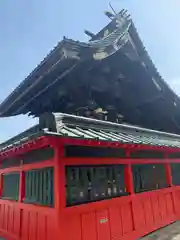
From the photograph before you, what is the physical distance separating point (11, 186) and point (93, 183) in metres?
2.52

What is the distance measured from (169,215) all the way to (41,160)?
13.3 feet

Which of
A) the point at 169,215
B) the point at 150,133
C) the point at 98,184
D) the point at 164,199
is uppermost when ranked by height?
the point at 150,133

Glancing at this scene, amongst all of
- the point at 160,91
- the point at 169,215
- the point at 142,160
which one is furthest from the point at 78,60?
the point at 169,215

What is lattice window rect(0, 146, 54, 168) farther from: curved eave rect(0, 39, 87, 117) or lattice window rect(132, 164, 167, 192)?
lattice window rect(132, 164, 167, 192)

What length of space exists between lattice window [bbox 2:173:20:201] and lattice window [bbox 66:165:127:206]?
1937 millimetres

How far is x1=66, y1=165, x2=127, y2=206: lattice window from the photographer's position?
147 inches

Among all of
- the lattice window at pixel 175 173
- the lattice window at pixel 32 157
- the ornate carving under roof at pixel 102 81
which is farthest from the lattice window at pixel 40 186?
the lattice window at pixel 175 173

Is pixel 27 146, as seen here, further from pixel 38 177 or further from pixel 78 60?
pixel 78 60

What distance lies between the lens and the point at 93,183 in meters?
4.11

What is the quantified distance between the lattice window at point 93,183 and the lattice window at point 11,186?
194cm

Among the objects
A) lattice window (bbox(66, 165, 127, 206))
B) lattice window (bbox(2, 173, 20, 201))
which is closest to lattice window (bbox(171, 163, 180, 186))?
lattice window (bbox(66, 165, 127, 206))

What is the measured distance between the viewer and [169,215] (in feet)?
19.3

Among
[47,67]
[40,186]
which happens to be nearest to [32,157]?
[40,186]

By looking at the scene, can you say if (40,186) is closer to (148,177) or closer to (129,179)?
(129,179)
